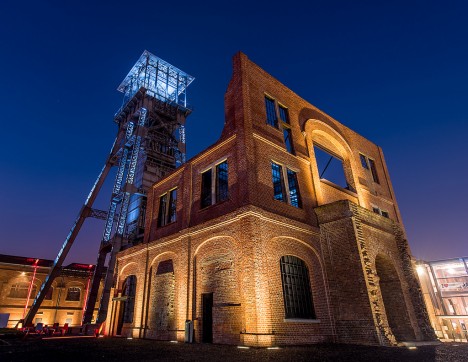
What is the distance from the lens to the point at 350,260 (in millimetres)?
11195

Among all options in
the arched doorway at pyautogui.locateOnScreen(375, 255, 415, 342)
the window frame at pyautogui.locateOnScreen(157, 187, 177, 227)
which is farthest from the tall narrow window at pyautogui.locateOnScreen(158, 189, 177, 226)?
the arched doorway at pyautogui.locateOnScreen(375, 255, 415, 342)

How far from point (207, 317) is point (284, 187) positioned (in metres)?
6.18

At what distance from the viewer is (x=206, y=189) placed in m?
13.9

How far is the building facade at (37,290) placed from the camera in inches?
1246

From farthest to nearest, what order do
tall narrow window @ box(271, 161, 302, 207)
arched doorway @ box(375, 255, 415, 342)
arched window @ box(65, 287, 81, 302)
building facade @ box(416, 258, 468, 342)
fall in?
arched window @ box(65, 287, 81, 302) → building facade @ box(416, 258, 468, 342) → tall narrow window @ box(271, 161, 302, 207) → arched doorway @ box(375, 255, 415, 342)

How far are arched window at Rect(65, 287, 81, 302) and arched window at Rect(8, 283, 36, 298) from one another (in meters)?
3.78

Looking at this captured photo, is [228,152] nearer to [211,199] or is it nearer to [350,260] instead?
[211,199]

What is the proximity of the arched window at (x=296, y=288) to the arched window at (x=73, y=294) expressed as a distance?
35.0 meters

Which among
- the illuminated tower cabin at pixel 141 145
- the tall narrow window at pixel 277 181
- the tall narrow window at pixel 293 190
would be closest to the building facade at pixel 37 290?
the illuminated tower cabin at pixel 141 145

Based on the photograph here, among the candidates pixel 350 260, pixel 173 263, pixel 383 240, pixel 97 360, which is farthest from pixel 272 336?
pixel 383 240

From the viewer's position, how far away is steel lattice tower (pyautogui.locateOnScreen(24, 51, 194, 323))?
24.9 meters

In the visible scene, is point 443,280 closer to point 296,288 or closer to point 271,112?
point 296,288

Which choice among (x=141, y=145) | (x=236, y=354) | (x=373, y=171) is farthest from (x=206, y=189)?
(x=141, y=145)

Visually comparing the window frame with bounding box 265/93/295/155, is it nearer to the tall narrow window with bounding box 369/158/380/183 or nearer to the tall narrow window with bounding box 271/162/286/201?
the tall narrow window with bounding box 271/162/286/201
